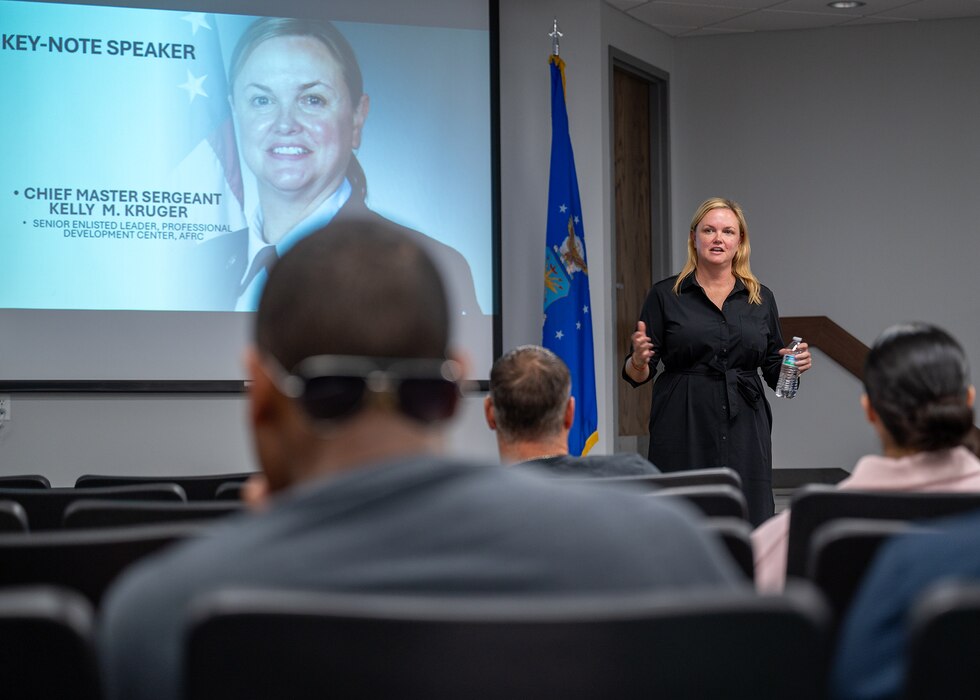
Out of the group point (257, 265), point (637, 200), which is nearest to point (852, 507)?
point (257, 265)

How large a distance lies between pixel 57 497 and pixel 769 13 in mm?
5614

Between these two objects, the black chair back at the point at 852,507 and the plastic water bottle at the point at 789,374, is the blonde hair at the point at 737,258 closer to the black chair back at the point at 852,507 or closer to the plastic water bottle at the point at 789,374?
the plastic water bottle at the point at 789,374

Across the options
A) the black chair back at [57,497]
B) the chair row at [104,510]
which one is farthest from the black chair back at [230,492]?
the chair row at [104,510]

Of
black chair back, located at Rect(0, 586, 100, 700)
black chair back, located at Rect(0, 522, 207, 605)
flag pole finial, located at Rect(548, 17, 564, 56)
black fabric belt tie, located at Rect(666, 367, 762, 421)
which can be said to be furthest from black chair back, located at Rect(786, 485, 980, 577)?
flag pole finial, located at Rect(548, 17, 564, 56)

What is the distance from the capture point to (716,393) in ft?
14.1

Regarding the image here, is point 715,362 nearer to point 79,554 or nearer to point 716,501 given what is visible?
point 716,501

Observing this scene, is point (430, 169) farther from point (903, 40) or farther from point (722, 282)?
point (903, 40)

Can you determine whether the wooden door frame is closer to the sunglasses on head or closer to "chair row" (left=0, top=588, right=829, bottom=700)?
the sunglasses on head

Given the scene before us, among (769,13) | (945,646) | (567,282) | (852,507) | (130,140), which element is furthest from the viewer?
(769,13)

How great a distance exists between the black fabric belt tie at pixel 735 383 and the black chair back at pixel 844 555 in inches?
114

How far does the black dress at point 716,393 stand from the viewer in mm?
4289

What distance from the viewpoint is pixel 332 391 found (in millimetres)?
977

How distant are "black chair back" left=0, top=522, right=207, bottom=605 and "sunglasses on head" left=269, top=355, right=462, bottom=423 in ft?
1.61

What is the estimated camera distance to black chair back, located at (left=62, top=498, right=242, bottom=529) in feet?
6.49
